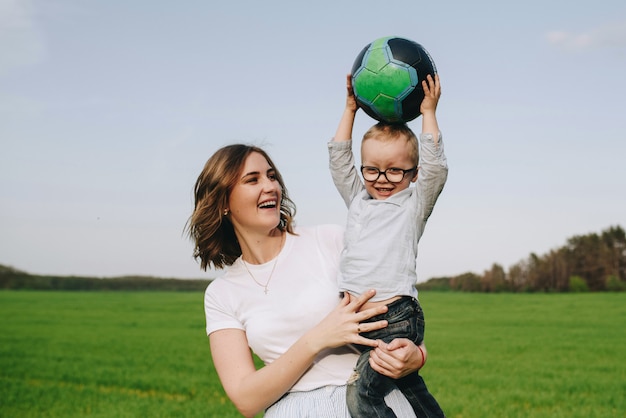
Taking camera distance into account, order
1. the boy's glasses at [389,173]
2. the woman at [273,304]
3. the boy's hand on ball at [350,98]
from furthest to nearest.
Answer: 1. the boy's hand on ball at [350,98]
2. the boy's glasses at [389,173]
3. the woman at [273,304]

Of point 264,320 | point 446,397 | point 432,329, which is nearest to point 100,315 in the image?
point 432,329

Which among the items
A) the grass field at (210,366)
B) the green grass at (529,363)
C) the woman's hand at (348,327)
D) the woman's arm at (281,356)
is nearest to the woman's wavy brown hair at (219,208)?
the woman's arm at (281,356)

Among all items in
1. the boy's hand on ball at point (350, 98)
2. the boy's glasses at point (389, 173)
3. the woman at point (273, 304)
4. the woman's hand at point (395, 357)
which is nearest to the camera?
the woman's hand at point (395, 357)

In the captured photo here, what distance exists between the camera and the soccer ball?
3523mm

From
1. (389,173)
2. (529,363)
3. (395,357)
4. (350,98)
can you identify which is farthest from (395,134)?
(529,363)

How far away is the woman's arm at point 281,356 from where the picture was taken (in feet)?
10.8

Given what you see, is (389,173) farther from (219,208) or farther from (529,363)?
(529,363)

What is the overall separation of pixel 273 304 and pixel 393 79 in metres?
1.37

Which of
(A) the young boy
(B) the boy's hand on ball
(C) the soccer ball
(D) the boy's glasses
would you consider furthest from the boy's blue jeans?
(B) the boy's hand on ball

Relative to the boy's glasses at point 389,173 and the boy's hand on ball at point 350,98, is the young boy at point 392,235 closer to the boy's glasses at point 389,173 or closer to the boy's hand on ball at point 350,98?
the boy's glasses at point 389,173

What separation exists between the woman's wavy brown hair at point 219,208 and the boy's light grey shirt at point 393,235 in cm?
69

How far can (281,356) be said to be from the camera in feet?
11.4

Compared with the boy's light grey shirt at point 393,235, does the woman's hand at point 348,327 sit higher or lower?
lower

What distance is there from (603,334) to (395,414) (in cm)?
2323
